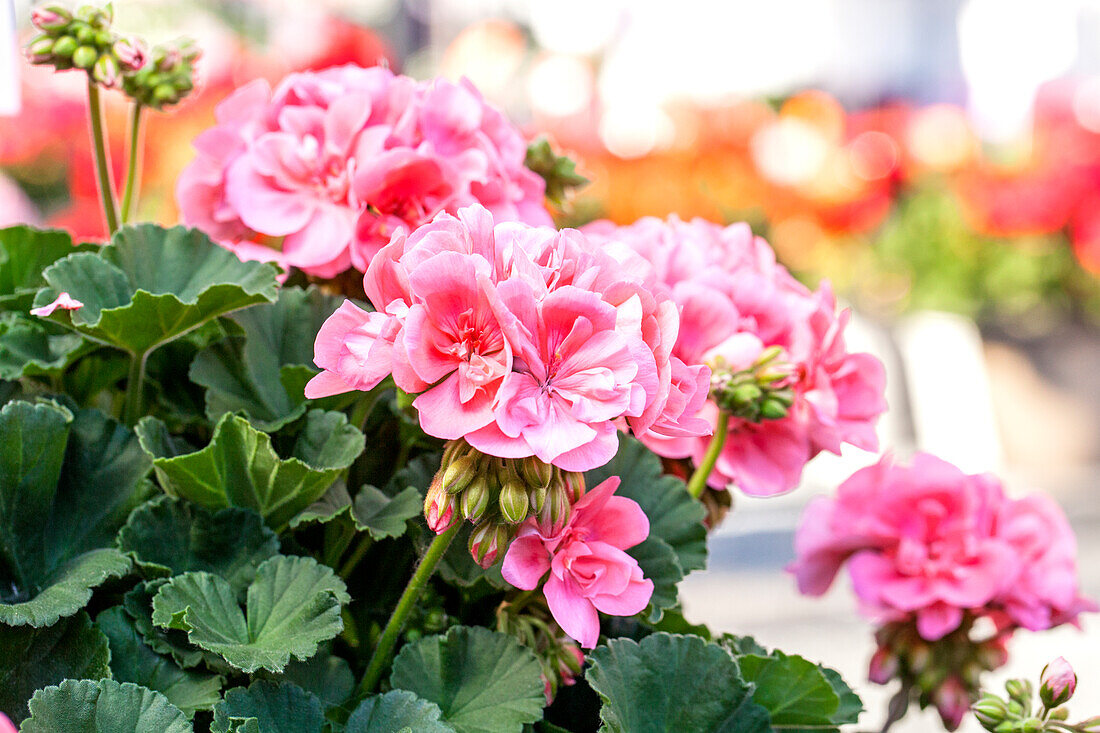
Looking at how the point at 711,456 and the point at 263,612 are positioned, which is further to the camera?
the point at 711,456

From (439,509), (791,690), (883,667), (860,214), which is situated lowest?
(860,214)

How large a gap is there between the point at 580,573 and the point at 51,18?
38cm

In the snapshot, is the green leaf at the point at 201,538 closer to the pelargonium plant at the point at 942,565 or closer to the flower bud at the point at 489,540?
the flower bud at the point at 489,540

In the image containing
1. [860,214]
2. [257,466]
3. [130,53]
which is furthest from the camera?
[860,214]

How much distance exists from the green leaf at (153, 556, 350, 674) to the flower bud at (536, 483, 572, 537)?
91mm

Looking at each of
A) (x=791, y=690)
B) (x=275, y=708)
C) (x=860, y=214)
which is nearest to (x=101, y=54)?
(x=275, y=708)

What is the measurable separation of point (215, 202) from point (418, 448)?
0.55 feet

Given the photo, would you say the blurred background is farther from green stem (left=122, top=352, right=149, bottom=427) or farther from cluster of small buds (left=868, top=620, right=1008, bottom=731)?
green stem (left=122, top=352, right=149, bottom=427)

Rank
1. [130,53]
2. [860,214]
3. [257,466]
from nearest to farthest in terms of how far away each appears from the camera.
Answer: [257,466] < [130,53] < [860,214]

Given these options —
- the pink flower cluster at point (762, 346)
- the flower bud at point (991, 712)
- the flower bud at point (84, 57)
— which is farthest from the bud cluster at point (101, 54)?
the flower bud at point (991, 712)

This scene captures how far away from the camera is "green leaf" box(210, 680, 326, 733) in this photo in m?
0.40

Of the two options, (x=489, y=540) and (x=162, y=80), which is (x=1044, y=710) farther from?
(x=162, y=80)

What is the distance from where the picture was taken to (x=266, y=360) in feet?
1.73

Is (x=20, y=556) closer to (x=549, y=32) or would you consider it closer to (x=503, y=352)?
(x=503, y=352)
